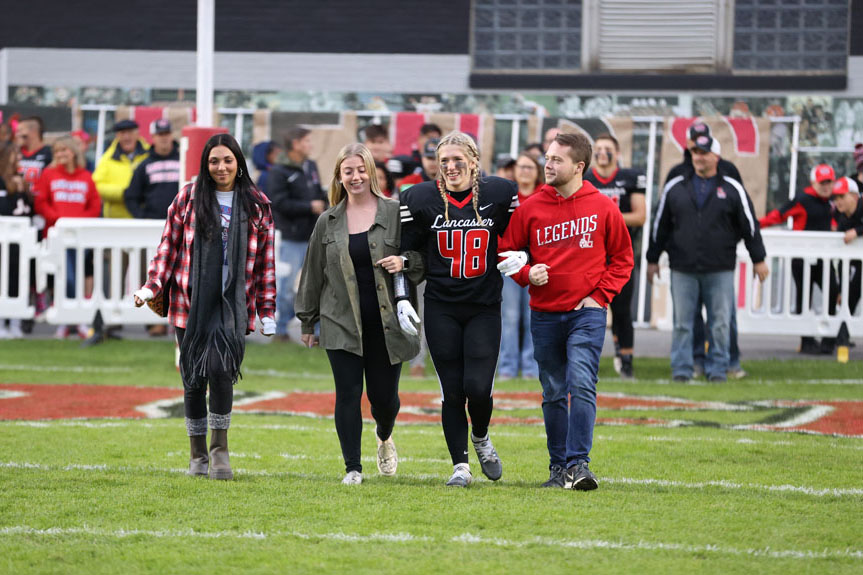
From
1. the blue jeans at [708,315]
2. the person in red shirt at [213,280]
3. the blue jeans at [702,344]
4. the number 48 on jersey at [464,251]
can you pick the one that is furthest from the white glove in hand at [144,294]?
the blue jeans at [702,344]

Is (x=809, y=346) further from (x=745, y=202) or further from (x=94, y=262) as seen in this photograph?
(x=94, y=262)

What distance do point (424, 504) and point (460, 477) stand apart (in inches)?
24.5

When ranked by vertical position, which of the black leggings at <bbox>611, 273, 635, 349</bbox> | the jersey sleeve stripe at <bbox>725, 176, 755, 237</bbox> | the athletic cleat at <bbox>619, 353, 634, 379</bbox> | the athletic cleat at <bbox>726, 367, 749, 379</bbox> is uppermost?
the jersey sleeve stripe at <bbox>725, 176, 755, 237</bbox>

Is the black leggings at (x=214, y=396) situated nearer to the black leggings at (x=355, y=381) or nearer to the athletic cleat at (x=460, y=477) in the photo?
the black leggings at (x=355, y=381)

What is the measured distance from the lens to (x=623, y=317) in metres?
12.8

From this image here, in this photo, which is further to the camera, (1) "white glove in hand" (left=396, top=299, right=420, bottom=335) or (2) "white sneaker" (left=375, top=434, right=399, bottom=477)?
Answer: (2) "white sneaker" (left=375, top=434, right=399, bottom=477)

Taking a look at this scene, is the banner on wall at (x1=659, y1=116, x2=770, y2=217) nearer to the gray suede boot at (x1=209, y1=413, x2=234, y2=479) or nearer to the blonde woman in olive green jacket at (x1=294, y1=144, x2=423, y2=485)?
the blonde woman in olive green jacket at (x1=294, y1=144, x2=423, y2=485)

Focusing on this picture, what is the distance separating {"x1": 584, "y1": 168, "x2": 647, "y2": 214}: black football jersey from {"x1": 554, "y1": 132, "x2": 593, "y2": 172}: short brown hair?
5.25m

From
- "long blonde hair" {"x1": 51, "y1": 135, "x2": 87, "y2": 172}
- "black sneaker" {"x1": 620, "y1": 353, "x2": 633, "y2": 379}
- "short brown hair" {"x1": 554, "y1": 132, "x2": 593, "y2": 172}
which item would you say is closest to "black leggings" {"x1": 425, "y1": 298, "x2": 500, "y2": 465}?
"short brown hair" {"x1": 554, "y1": 132, "x2": 593, "y2": 172}

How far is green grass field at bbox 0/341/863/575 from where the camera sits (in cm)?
561

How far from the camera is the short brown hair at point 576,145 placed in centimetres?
729

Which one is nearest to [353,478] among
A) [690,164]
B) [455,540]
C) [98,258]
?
[455,540]

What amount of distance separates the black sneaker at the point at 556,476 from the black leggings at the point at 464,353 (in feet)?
1.48

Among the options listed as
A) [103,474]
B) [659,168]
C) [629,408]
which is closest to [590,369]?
[103,474]
